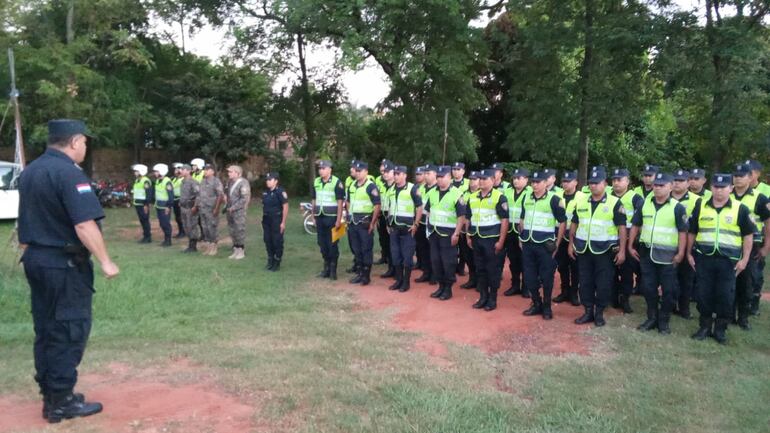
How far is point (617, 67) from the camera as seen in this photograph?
14.2m

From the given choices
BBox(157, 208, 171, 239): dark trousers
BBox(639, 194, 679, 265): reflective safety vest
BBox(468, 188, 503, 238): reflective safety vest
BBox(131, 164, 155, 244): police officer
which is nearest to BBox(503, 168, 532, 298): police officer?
BBox(468, 188, 503, 238): reflective safety vest

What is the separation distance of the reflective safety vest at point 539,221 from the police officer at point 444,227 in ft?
3.18

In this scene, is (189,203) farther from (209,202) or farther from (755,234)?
(755,234)

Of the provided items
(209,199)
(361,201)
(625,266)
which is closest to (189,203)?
(209,199)

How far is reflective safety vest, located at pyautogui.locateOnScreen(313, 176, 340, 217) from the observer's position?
32.9ft

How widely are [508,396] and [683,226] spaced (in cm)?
313

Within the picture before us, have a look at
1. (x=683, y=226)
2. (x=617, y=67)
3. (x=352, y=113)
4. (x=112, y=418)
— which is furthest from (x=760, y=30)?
(x=352, y=113)

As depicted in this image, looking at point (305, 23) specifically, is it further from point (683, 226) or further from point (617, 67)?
point (683, 226)

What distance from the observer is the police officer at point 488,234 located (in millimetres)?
8023

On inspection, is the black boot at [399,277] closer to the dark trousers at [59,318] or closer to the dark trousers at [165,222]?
the dark trousers at [59,318]

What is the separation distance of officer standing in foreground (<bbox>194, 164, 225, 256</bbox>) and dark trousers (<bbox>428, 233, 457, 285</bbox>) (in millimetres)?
5073

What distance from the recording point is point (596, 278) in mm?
7328

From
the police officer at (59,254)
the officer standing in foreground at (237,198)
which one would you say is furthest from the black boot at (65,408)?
the officer standing in foreground at (237,198)

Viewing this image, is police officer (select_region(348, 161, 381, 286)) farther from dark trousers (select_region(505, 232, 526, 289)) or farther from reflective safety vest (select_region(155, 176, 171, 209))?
reflective safety vest (select_region(155, 176, 171, 209))
